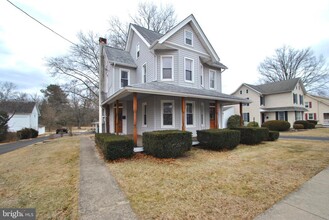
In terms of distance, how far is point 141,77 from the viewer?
→ 13.0m

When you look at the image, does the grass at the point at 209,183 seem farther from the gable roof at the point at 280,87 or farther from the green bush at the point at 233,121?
the gable roof at the point at 280,87

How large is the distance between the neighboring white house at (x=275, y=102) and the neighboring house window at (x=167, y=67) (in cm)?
1952

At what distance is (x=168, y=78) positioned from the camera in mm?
11336

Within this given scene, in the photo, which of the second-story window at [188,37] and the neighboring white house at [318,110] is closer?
the second-story window at [188,37]

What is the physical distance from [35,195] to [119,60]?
11.1 m

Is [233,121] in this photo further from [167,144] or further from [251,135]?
[167,144]

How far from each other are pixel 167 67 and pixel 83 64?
51.9ft

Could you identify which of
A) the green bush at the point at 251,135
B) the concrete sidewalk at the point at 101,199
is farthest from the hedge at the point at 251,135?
the concrete sidewalk at the point at 101,199

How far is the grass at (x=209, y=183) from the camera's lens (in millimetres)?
3180

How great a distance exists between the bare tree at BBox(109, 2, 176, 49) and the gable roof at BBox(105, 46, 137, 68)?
9.70m

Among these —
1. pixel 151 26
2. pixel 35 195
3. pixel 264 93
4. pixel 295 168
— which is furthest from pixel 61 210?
pixel 264 93

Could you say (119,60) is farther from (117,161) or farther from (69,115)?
(69,115)

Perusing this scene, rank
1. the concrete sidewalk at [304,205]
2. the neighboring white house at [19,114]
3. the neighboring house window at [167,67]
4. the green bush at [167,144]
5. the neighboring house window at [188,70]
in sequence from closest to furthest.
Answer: the concrete sidewalk at [304,205], the green bush at [167,144], the neighboring house window at [167,67], the neighboring house window at [188,70], the neighboring white house at [19,114]

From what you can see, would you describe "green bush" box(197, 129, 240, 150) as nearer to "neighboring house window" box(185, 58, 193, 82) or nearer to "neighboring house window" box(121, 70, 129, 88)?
"neighboring house window" box(185, 58, 193, 82)
